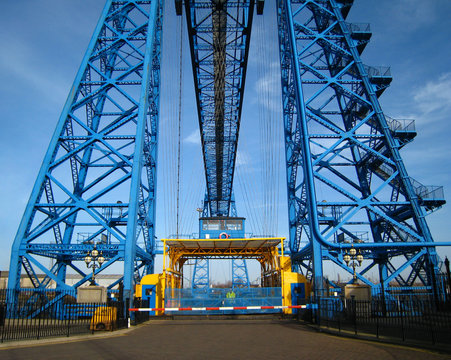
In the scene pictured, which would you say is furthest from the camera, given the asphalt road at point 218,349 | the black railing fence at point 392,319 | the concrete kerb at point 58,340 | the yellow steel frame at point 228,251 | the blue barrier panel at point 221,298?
the yellow steel frame at point 228,251

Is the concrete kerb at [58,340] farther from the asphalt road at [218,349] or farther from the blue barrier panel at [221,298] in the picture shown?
the blue barrier panel at [221,298]

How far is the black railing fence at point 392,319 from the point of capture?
9656mm

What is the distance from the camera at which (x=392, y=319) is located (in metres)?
15.0

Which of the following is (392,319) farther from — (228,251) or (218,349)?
(228,251)

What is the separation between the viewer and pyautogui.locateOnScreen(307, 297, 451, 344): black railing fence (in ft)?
31.7

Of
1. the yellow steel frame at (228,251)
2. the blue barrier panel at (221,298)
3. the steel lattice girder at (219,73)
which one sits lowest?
the blue barrier panel at (221,298)

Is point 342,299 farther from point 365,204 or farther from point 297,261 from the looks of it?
point 297,261

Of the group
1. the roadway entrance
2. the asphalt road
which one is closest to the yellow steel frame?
the roadway entrance

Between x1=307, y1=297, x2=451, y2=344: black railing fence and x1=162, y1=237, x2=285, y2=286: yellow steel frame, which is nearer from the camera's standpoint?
x1=307, y1=297, x2=451, y2=344: black railing fence

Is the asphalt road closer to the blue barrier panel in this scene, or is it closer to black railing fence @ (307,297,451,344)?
black railing fence @ (307,297,451,344)

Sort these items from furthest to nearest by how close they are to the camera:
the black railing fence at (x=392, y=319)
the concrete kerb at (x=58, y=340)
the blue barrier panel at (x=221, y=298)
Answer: the blue barrier panel at (x=221, y=298)
the concrete kerb at (x=58, y=340)
the black railing fence at (x=392, y=319)

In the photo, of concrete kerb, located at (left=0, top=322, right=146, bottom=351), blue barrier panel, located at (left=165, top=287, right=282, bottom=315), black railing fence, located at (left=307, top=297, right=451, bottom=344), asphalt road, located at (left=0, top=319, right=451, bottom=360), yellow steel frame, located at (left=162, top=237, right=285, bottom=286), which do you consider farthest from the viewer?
yellow steel frame, located at (left=162, top=237, right=285, bottom=286)

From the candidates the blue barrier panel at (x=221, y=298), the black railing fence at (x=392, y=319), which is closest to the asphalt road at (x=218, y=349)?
the black railing fence at (x=392, y=319)

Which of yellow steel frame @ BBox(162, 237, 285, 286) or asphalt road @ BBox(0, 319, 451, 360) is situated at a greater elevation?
yellow steel frame @ BBox(162, 237, 285, 286)
